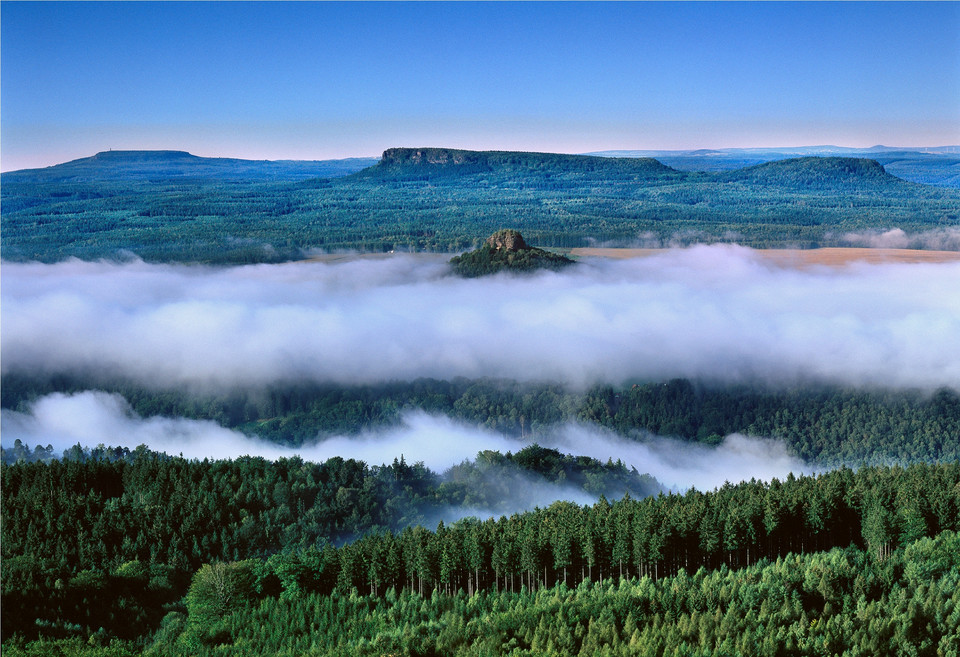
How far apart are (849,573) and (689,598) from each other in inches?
393

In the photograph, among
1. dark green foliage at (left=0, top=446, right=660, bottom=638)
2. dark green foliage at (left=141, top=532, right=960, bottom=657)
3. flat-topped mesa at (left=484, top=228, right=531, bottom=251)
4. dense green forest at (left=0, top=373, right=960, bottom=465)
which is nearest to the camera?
dark green foliage at (left=141, top=532, right=960, bottom=657)

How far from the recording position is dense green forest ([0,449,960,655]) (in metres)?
49.1

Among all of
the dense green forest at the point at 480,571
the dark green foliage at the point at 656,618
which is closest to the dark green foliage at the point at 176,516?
the dense green forest at the point at 480,571

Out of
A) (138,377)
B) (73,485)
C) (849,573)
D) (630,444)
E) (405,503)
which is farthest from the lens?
(138,377)

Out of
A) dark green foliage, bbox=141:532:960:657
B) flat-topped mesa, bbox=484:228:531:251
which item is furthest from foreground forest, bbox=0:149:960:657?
flat-topped mesa, bbox=484:228:531:251

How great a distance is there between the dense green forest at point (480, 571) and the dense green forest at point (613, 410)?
44402 millimetres

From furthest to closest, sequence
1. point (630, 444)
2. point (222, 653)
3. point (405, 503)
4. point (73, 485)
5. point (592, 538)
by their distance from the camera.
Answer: point (630, 444), point (405, 503), point (73, 485), point (592, 538), point (222, 653)

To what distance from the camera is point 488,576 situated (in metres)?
60.3

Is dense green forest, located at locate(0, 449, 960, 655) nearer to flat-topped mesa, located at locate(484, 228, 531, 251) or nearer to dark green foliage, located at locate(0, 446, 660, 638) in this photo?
dark green foliage, located at locate(0, 446, 660, 638)

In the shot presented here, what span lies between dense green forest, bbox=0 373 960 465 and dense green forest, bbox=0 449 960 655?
4440cm

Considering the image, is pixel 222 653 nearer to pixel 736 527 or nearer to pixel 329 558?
pixel 329 558

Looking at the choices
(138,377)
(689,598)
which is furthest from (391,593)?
(138,377)

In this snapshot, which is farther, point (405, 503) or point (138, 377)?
point (138, 377)

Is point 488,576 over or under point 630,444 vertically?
over
